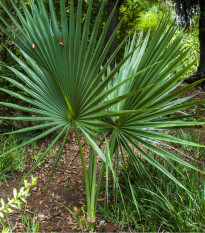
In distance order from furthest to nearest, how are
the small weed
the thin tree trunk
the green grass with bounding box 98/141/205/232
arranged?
the thin tree trunk, the small weed, the green grass with bounding box 98/141/205/232

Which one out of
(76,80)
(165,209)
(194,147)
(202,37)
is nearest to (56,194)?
(165,209)

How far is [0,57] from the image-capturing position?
14.5 ft

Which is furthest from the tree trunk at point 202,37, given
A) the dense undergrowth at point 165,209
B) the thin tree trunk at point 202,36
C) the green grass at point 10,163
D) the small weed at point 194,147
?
the green grass at point 10,163

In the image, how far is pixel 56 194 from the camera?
10.1 feet

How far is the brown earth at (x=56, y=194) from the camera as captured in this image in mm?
2533

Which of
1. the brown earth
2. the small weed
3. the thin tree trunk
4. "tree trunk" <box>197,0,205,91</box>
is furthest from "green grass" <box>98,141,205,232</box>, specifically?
the thin tree trunk

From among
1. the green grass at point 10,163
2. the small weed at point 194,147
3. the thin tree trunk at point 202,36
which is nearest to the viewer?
the green grass at point 10,163

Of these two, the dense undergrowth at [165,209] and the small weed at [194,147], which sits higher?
the small weed at [194,147]

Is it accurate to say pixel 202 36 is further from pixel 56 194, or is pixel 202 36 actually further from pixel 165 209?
pixel 165 209

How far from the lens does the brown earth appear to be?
2.53 meters

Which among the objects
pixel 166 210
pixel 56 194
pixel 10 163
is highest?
pixel 10 163

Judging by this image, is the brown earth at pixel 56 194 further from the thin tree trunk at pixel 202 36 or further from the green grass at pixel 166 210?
the thin tree trunk at pixel 202 36

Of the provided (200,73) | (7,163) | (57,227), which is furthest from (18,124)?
(200,73)

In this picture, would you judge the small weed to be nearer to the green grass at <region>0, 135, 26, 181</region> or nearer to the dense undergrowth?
the dense undergrowth
